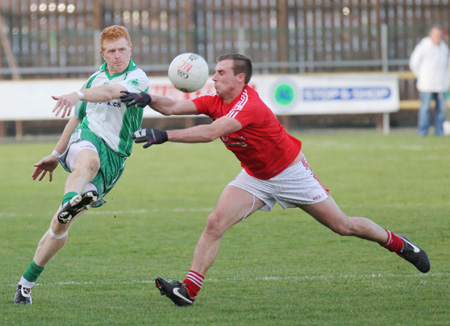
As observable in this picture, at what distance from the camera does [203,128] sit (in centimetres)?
575

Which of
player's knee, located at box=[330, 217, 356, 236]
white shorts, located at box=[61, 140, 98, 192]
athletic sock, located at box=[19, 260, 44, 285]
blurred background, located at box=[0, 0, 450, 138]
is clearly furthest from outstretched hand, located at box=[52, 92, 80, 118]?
blurred background, located at box=[0, 0, 450, 138]

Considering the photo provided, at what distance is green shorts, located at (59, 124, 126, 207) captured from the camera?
6436mm

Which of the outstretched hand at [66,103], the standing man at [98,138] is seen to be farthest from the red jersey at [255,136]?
the outstretched hand at [66,103]

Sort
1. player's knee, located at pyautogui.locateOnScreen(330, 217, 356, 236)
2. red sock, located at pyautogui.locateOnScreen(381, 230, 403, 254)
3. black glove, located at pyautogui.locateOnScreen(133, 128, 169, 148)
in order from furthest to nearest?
1. red sock, located at pyautogui.locateOnScreen(381, 230, 403, 254)
2. player's knee, located at pyautogui.locateOnScreen(330, 217, 356, 236)
3. black glove, located at pyautogui.locateOnScreen(133, 128, 169, 148)

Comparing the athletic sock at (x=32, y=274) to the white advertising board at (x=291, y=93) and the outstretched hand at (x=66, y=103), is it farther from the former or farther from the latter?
the white advertising board at (x=291, y=93)

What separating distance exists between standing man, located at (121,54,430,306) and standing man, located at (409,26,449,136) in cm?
1477

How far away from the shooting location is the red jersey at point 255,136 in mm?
6031

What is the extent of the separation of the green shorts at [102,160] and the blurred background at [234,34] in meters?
17.3

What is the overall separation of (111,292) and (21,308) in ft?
2.40

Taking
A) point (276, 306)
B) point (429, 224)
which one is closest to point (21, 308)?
point (276, 306)

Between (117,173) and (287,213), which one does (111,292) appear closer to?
(117,173)

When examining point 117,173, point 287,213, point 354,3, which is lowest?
point 287,213

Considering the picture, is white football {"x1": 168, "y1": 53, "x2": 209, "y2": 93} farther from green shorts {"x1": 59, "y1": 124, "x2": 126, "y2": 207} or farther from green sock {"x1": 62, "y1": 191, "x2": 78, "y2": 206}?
green sock {"x1": 62, "y1": 191, "x2": 78, "y2": 206}

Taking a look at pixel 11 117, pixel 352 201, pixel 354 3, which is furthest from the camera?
pixel 354 3
